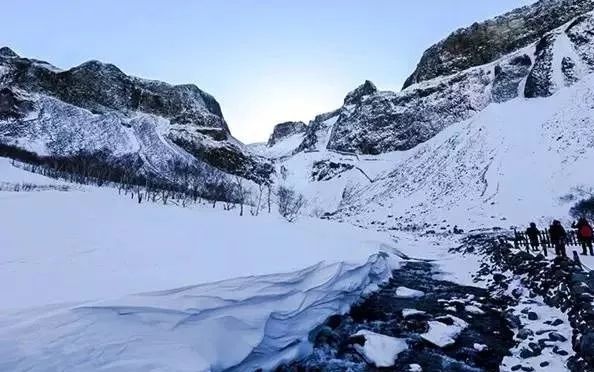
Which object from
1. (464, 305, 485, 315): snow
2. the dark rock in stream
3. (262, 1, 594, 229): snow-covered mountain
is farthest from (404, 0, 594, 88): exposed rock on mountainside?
(464, 305, 485, 315): snow

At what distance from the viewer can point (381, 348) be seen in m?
9.86

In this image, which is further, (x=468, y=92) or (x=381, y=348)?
(x=468, y=92)

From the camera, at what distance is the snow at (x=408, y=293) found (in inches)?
599

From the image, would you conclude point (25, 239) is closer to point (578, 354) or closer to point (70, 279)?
point (70, 279)

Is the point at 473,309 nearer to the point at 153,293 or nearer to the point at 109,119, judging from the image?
the point at 153,293

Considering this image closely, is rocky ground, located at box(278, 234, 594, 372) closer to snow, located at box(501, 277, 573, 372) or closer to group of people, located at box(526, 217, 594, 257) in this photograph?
snow, located at box(501, 277, 573, 372)

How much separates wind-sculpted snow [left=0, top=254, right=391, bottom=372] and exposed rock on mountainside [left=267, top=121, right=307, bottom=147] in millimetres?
171281

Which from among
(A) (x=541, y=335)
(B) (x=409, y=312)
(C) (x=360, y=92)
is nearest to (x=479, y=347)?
(A) (x=541, y=335)

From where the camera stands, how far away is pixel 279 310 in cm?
1012

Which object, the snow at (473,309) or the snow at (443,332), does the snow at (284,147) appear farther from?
the snow at (443,332)

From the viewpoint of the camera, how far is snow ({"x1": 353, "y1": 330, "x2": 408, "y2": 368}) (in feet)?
30.5

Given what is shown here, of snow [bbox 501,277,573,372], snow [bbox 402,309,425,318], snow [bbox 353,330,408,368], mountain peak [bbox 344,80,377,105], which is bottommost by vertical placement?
snow [bbox 353,330,408,368]

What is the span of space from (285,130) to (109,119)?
328 feet

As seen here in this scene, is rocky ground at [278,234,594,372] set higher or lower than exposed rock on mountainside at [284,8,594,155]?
lower
